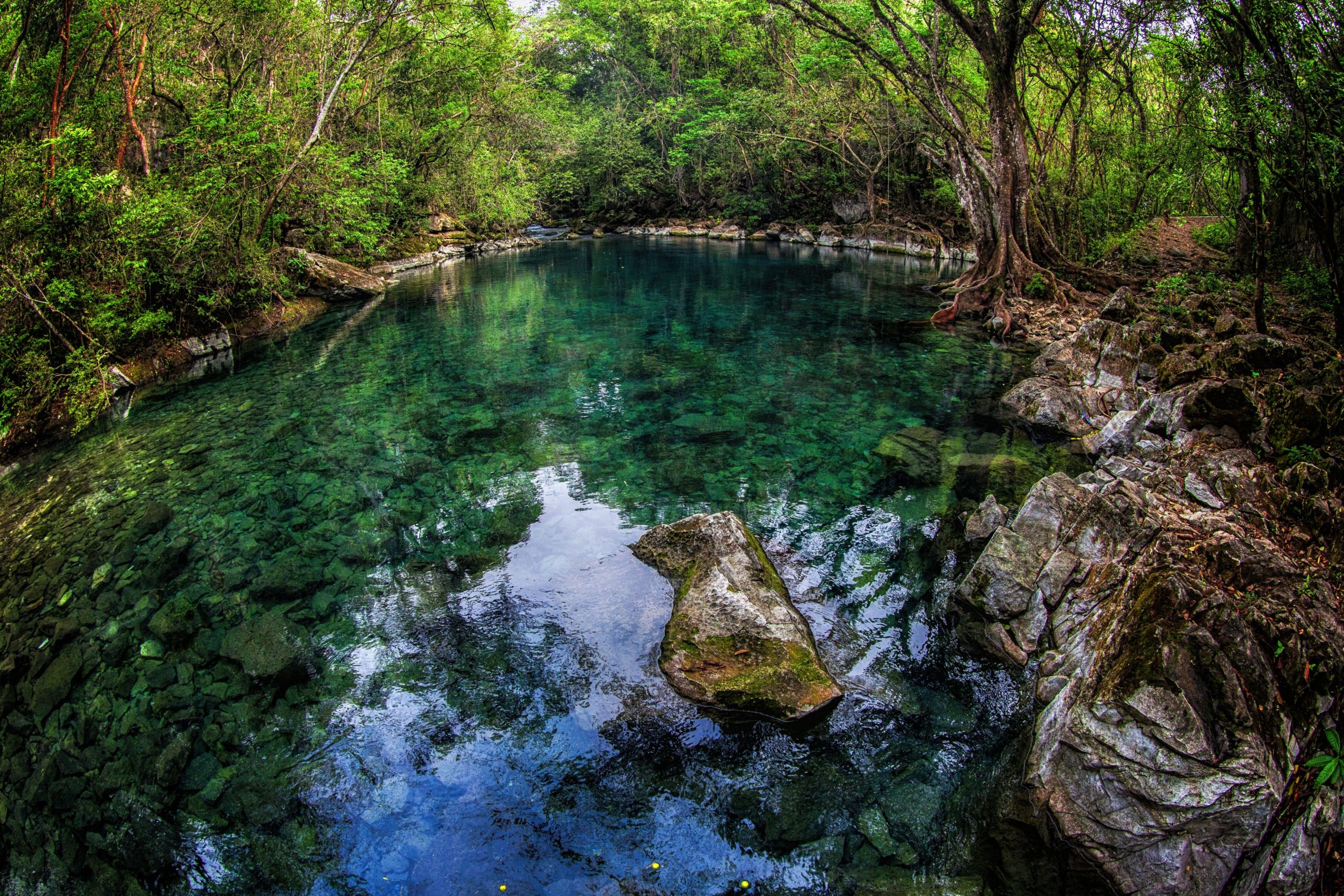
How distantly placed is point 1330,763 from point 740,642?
3.32 m

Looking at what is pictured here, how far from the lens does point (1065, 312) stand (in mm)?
15703

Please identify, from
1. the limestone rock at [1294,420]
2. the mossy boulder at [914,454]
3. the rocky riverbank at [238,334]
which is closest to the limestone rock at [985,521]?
the mossy boulder at [914,454]

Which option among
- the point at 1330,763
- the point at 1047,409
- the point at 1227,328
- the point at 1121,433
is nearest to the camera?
the point at 1330,763

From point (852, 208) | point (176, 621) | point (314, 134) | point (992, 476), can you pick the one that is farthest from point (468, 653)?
point (852, 208)

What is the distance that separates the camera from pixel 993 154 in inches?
642

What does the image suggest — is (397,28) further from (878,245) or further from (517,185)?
(878,245)

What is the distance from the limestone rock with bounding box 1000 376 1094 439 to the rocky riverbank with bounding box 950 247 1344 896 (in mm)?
1460

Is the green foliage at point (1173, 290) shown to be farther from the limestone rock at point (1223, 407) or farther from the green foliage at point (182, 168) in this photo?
the green foliage at point (182, 168)

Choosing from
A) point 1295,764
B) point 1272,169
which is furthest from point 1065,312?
point 1295,764

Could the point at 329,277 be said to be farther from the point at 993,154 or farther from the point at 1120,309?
the point at 1120,309

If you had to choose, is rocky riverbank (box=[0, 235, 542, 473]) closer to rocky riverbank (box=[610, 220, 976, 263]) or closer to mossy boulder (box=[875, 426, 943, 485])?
mossy boulder (box=[875, 426, 943, 485])

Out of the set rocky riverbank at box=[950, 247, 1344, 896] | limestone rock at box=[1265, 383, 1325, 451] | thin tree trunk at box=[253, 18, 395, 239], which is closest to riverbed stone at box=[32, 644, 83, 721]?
rocky riverbank at box=[950, 247, 1344, 896]

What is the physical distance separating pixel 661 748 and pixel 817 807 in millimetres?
1110

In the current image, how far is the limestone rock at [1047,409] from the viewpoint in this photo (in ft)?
32.6
